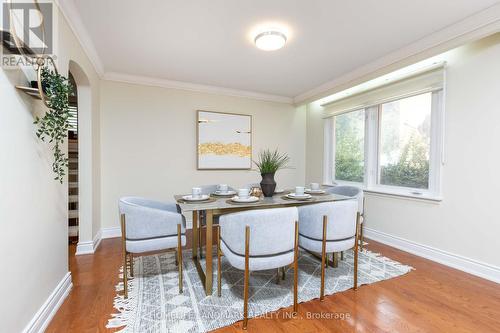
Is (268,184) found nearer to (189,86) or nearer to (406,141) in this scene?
(406,141)

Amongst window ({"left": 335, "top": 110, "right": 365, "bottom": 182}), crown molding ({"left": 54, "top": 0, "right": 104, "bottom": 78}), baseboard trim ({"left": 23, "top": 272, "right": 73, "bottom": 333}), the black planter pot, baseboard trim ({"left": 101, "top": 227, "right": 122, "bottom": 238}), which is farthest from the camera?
window ({"left": 335, "top": 110, "right": 365, "bottom": 182})

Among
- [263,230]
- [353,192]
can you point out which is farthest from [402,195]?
[263,230]

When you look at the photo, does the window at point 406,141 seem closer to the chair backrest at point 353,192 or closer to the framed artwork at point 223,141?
the chair backrest at point 353,192

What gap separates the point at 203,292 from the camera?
192cm

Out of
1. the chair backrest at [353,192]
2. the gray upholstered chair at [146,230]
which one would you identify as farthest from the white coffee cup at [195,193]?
the chair backrest at [353,192]

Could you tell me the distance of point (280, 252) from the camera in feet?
5.35

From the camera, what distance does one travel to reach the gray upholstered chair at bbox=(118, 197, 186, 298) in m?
1.84

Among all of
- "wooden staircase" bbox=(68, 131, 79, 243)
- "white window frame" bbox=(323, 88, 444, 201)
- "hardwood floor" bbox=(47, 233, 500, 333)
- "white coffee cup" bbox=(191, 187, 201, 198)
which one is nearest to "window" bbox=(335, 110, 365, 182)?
"white window frame" bbox=(323, 88, 444, 201)

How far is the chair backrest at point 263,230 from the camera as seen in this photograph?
154cm

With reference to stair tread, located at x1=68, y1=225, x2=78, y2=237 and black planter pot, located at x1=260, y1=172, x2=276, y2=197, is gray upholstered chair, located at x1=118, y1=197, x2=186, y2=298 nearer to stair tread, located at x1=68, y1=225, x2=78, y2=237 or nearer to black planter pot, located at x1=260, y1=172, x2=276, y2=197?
black planter pot, located at x1=260, y1=172, x2=276, y2=197

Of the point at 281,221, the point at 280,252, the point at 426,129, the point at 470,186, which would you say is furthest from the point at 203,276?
the point at 426,129

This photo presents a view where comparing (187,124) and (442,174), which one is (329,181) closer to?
(442,174)

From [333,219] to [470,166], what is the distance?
5.52 ft

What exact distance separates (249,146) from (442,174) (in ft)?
8.99
